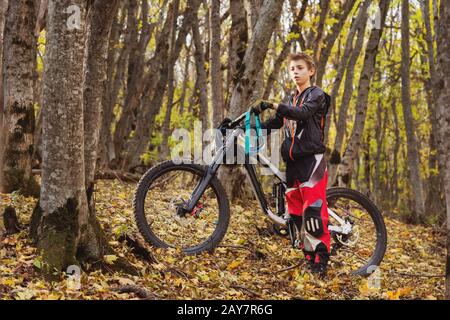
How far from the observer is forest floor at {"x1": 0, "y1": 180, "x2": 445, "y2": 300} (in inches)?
155

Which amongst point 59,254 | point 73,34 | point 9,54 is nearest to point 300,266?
point 59,254

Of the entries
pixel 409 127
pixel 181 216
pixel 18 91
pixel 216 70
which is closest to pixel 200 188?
pixel 181 216

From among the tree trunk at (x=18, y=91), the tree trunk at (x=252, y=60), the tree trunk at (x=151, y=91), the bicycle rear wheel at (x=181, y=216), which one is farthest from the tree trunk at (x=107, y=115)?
the bicycle rear wheel at (x=181, y=216)

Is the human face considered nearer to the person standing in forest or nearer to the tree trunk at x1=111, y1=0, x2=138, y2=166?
the person standing in forest

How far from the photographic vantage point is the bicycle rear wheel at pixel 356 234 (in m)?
5.96

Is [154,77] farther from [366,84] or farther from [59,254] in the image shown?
[59,254]

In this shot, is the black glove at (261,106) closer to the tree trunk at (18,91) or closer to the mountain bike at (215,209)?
the mountain bike at (215,209)

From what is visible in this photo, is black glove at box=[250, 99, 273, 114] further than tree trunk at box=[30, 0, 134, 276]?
Yes

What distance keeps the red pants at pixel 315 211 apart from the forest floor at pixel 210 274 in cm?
32

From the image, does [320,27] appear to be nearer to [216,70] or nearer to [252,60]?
[216,70]

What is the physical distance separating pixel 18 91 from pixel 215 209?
2.82 m

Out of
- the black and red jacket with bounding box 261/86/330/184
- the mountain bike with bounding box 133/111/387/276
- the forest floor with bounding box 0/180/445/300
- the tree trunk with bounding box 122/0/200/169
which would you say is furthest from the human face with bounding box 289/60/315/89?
the tree trunk with bounding box 122/0/200/169
